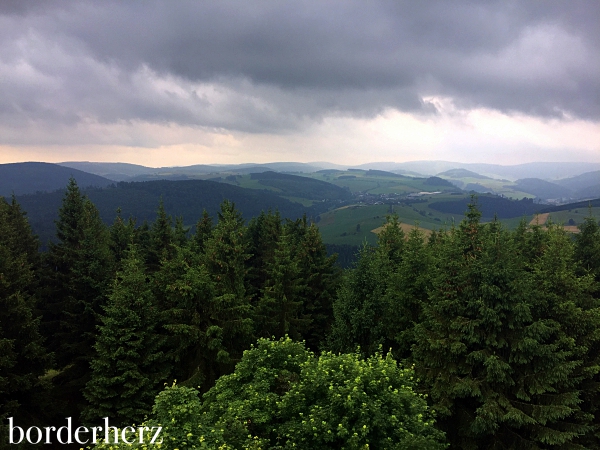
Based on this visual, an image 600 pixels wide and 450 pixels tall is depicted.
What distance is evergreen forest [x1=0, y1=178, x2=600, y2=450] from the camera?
42.8ft

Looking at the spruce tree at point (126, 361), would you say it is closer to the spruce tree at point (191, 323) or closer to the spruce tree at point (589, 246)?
the spruce tree at point (191, 323)

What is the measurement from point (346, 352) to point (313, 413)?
10.1 m

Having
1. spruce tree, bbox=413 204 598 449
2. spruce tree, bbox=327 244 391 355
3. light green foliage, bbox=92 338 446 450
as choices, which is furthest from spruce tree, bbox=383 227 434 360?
light green foliage, bbox=92 338 446 450

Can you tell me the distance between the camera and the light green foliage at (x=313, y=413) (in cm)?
1148

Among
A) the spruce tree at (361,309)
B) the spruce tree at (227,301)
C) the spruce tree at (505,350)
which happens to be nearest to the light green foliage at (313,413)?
the spruce tree at (505,350)

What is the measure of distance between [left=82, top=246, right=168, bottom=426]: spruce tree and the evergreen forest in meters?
0.11

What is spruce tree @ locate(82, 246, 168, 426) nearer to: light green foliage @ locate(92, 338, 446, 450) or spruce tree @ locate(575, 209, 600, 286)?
light green foliage @ locate(92, 338, 446, 450)

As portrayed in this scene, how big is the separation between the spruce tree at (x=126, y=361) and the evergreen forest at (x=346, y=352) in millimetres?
112

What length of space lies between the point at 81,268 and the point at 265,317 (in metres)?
15.9

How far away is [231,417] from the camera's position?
1286 cm

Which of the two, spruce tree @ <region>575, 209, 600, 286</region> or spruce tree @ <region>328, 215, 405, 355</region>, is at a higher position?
spruce tree @ <region>575, 209, 600, 286</region>

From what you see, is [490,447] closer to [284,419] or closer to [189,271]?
[284,419]

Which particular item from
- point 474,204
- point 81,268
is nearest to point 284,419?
point 474,204

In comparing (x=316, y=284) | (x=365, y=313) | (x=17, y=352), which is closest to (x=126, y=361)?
(x=17, y=352)
